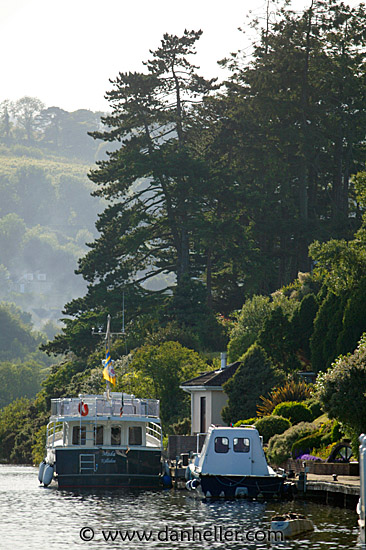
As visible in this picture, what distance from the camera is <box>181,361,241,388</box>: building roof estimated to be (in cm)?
6262

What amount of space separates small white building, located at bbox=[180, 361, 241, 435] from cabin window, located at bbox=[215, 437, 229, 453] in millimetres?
21152

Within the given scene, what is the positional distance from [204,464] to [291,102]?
53.7 metres

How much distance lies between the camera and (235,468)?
40188 mm

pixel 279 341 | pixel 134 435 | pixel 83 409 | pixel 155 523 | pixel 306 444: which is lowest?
pixel 155 523

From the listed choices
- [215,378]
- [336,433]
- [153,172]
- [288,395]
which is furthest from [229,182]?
[336,433]

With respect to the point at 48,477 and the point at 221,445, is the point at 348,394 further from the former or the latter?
the point at 48,477

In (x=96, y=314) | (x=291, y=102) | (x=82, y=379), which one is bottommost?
(x=82, y=379)

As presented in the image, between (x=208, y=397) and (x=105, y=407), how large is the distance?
45.8 feet

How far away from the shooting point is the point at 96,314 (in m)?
87.2

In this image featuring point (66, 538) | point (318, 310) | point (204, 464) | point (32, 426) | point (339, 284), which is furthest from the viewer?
point (32, 426)

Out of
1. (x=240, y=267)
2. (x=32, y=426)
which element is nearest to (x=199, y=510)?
(x=240, y=267)

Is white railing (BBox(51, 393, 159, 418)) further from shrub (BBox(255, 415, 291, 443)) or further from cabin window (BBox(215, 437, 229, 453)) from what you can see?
cabin window (BBox(215, 437, 229, 453))

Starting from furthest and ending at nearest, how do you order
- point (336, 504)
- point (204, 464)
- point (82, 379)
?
point (82, 379) < point (204, 464) < point (336, 504)

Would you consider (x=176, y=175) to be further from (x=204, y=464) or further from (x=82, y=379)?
(x=204, y=464)
